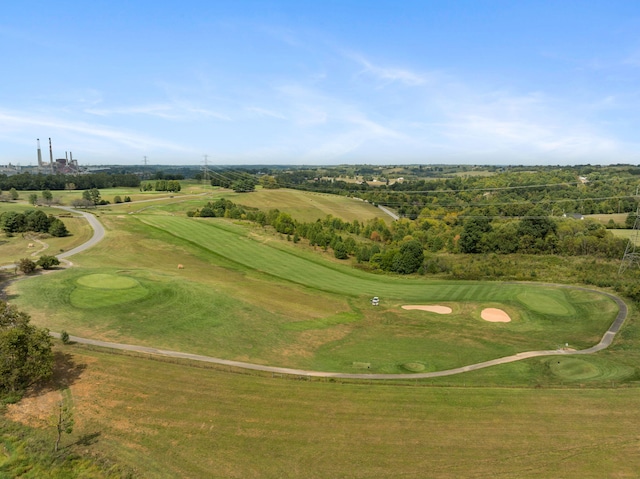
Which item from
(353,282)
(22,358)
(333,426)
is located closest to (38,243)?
(22,358)

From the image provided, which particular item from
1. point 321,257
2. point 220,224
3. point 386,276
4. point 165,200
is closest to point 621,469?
point 386,276

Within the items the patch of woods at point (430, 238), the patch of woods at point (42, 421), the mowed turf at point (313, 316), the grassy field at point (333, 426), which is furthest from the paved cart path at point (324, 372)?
the patch of woods at point (430, 238)

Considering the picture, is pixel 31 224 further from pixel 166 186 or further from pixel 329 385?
pixel 166 186

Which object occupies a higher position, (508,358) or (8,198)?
(8,198)

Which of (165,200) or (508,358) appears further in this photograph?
(165,200)

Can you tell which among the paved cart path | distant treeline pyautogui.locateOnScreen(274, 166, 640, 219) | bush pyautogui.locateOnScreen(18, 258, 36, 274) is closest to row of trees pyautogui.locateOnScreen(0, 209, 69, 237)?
bush pyautogui.locateOnScreen(18, 258, 36, 274)

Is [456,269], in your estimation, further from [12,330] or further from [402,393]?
[12,330]

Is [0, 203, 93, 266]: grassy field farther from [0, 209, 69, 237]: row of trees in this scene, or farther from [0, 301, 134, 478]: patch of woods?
[0, 301, 134, 478]: patch of woods
